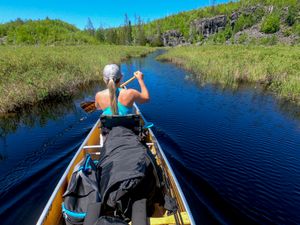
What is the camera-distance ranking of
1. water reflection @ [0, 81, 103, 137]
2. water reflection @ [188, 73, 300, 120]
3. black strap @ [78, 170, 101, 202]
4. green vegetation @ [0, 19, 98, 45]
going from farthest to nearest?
green vegetation @ [0, 19, 98, 45] < water reflection @ [188, 73, 300, 120] < water reflection @ [0, 81, 103, 137] < black strap @ [78, 170, 101, 202]

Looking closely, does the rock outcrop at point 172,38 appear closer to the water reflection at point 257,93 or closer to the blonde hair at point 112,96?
the water reflection at point 257,93

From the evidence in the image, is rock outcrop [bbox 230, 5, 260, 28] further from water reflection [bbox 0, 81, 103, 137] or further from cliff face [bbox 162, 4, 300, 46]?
water reflection [bbox 0, 81, 103, 137]

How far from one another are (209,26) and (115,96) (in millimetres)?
97965

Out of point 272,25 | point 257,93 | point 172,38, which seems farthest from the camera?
point 172,38

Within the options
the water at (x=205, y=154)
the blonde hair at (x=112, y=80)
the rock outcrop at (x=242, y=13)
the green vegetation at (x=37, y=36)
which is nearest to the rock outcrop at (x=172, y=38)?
the rock outcrop at (x=242, y=13)

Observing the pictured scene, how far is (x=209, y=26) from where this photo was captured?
299ft

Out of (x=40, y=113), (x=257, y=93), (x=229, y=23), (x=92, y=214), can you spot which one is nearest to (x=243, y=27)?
(x=229, y=23)

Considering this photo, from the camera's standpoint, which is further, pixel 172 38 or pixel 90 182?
pixel 172 38

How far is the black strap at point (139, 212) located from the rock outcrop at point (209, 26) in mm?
93528

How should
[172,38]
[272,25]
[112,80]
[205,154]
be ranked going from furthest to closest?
[172,38]
[272,25]
[205,154]
[112,80]

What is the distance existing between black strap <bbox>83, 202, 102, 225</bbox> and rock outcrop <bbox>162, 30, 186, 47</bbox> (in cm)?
8909

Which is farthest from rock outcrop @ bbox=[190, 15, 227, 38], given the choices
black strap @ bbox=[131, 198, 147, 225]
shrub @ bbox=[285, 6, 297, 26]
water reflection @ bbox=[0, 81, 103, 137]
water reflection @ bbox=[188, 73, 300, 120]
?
black strap @ bbox=[131, 198, 147, 225]

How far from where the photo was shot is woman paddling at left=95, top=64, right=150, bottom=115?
366 centimetres

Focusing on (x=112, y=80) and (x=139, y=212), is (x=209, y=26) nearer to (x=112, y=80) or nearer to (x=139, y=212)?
(x=112, y=80)
